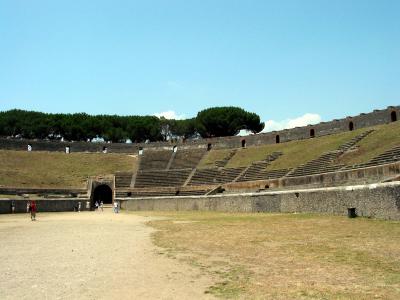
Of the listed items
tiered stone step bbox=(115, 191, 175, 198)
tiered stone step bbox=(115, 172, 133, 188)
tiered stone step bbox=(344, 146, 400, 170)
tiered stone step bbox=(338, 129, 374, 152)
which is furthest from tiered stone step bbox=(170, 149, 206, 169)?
tiered stone step bbox=(344, 146, 400, 170)

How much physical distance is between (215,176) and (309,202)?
25491 millimetres

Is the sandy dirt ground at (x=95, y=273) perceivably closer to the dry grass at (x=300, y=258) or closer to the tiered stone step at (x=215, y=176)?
the dry grass at (x=300, y=258)

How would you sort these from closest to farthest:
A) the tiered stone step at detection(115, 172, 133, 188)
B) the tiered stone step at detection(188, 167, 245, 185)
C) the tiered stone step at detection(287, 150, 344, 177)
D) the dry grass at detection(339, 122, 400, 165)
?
the dry grass at detection(339, 122, 400, 165) < the tiered stone step at detection(287, 150, 344, 177) < the tiered stone step at detection(188, 167, 245, 185) < the tiered stone step at detection(115, 172, 133, 188)

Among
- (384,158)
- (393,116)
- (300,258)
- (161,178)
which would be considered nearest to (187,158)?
(161,178)

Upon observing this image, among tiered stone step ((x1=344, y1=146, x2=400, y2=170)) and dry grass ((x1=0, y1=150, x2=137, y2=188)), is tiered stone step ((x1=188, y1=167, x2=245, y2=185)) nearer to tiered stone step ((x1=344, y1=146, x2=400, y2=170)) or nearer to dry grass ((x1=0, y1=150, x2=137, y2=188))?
dry grass ((x1=0, y1=150, x2=137, y2=188))

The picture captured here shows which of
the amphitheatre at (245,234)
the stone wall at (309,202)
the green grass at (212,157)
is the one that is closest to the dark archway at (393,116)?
the amphitheatre at (245,234)

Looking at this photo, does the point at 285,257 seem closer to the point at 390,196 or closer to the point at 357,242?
the point at 357,242

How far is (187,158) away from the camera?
60.5m

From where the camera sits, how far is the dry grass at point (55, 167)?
50969mm

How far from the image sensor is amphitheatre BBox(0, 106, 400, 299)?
8.10 m

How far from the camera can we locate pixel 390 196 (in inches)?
664

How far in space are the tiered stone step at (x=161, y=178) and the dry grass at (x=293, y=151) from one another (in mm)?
5964

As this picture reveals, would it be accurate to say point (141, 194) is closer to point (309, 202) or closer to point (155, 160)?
point (155, 160)

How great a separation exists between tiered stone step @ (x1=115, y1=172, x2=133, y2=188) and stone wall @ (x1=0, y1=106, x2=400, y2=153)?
1171 cm
